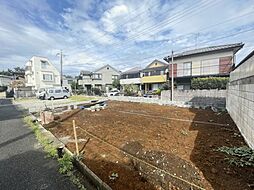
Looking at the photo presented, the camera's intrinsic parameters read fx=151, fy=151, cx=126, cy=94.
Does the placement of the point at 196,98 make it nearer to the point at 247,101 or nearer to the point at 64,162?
the point at 247,101

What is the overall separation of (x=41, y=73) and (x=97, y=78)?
1249 centimetres

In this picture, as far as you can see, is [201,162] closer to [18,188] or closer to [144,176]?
[144,176]

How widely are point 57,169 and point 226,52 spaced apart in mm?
18138

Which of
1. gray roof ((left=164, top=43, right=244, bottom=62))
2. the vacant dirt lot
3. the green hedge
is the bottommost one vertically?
the vacant dirt lot

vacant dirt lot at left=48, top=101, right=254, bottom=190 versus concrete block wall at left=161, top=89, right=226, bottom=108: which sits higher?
concrete block wall at left=161, top=89, right=226, bottom=108

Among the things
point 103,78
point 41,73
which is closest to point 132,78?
point 103,78

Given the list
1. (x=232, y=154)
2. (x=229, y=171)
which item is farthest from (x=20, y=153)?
(x=232, y=154)

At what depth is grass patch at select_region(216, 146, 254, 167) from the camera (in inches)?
118

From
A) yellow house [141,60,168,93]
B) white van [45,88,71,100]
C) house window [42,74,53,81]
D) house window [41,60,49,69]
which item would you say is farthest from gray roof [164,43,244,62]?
house window [41,60,49,69]

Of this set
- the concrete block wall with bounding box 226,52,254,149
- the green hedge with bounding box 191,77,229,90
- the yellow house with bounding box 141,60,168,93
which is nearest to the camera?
the concrete block wall with bounding box 226,52,254,149

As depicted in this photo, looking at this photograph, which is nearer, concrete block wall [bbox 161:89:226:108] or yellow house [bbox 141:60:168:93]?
concrete block wall [bbox 161:89:226:108]

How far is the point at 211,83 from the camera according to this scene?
1345 cm

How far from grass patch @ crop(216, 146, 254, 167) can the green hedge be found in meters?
10.8

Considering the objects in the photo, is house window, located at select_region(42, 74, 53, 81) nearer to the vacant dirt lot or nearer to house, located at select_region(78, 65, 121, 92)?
house, located at select_region(78, 65, 121, 92)
